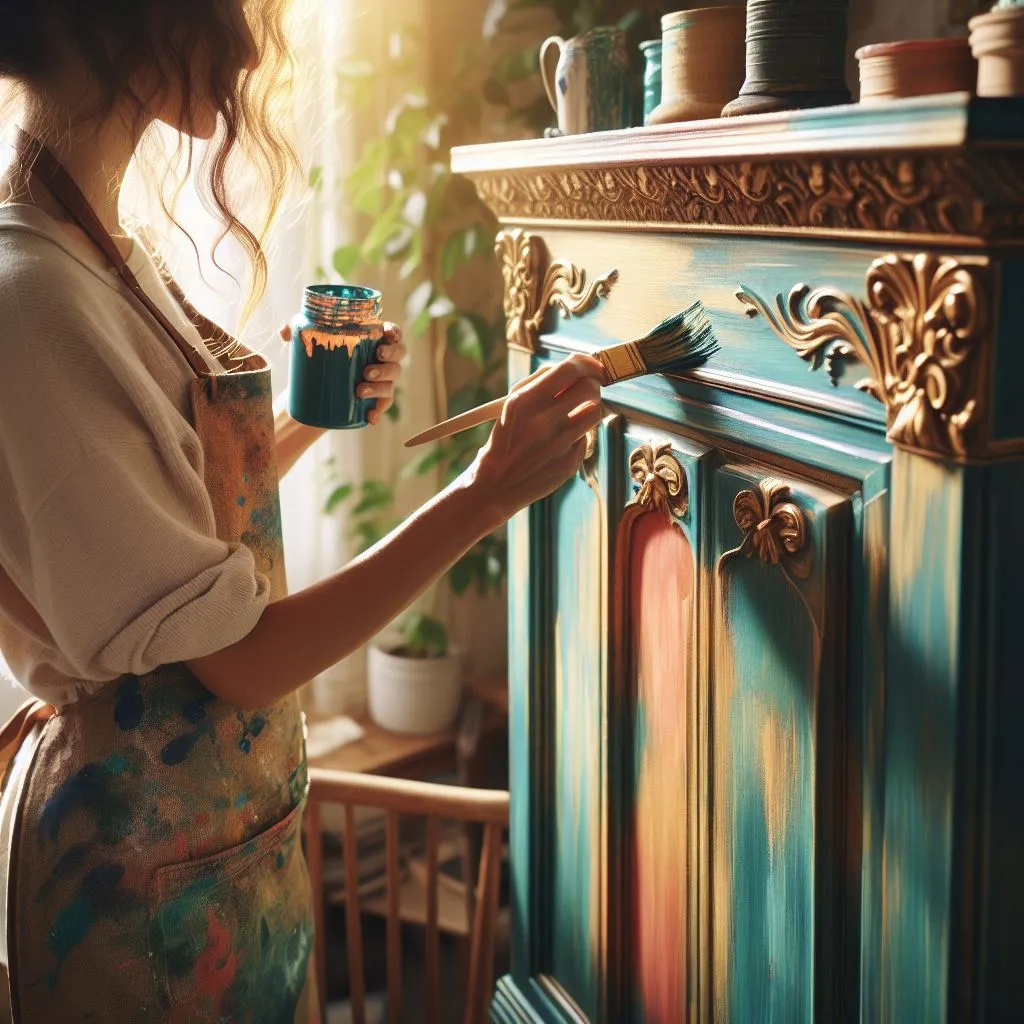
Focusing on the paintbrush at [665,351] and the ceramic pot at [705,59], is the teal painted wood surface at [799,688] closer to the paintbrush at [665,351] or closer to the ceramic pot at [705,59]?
the paintbrush at [665,351]

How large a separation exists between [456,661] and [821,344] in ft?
4.88

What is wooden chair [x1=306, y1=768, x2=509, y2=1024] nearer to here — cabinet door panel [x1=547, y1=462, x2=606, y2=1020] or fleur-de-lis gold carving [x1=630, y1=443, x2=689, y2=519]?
cabinet door panel [x1=547, y1=462, x2=606, y2=1020]

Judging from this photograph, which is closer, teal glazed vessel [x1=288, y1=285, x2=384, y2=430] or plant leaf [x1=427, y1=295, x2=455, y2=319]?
teal glazed vessel [x1=288, y1=285, x2=384, y2=430]

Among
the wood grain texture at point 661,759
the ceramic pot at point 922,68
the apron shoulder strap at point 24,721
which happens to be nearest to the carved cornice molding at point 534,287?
Result: the wood grain texture at point 661,759

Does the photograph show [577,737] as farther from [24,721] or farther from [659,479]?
[24,721]

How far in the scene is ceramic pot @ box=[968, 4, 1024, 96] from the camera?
73 cm

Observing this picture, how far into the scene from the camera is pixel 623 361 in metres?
0.97

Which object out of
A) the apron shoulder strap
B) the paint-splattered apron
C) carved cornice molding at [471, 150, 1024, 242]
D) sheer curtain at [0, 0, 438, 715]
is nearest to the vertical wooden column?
carved cornice molding at [471, 150, 1024, 242]

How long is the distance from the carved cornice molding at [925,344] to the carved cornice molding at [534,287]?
350 millimetres

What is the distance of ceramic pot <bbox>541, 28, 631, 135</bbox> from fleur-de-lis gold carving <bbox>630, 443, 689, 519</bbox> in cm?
36

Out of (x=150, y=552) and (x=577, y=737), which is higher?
(x=150, y=552)

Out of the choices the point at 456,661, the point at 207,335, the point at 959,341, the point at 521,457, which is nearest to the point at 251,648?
the point at 521,457

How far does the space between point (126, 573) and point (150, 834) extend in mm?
298

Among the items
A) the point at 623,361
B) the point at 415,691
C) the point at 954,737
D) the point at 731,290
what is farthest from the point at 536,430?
the point at 415,691
